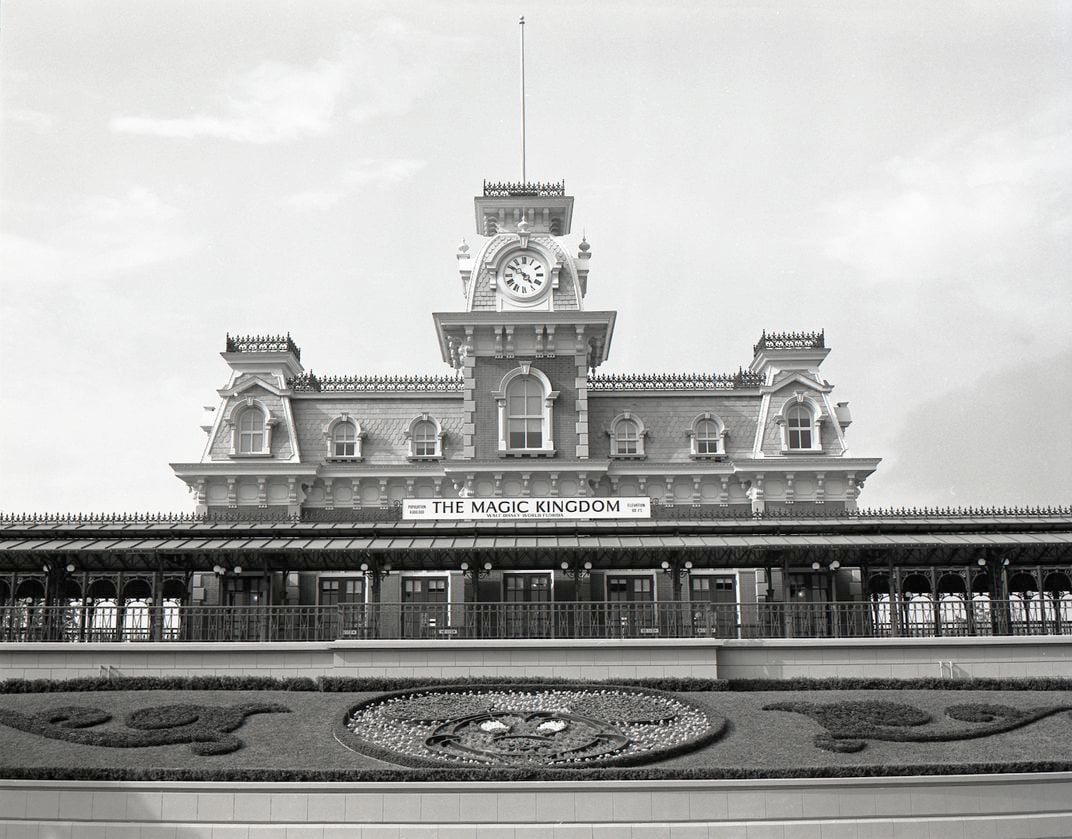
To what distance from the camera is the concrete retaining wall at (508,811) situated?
71.5 ft

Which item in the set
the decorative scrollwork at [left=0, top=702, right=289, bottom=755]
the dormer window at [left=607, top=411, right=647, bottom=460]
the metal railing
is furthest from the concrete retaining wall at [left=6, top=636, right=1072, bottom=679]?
the dormer window at [left=607, top=411, right=647, bottom=460]

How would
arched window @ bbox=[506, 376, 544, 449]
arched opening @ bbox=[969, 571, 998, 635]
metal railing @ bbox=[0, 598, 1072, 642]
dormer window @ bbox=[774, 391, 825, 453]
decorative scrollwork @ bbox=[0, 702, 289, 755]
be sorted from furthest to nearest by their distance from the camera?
dormer window @ bbox=[774, 391, 825, 453]
arched window @ bbox=[506, 376, 544, 449]
arched opening @ bbox=[969, 571, 998, 635]
metal railing @ bbox=[0, 598, 1072, 642]
decorative scrollwork @ bbox=[0, 702, 289, 755]

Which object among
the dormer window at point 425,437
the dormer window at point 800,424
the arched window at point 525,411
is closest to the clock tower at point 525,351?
the arched window at point 525,411

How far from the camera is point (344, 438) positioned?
151ft

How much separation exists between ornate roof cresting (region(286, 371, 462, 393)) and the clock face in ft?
15.3

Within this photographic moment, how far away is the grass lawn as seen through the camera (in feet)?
75.9

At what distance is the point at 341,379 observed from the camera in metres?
47.8

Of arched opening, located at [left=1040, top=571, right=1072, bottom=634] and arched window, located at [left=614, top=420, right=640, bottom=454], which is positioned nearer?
arched opening, located at [left=1040, top=571, right=1072, bottom=634]

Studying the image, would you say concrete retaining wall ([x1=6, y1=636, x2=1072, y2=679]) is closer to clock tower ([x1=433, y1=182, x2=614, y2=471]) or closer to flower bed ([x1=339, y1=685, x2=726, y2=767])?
flower bed ([x1=339, y1=685, x2=726, y2=767])

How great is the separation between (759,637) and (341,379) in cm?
2255

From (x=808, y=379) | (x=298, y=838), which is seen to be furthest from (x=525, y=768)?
(x=808, y=379)

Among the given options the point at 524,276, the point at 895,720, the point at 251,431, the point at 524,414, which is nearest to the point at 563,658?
the point at 895,720

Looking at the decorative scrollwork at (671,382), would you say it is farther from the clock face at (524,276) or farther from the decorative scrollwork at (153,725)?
the decorative scrollwork at (153,725)

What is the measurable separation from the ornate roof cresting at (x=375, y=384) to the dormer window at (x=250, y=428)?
221 cm
